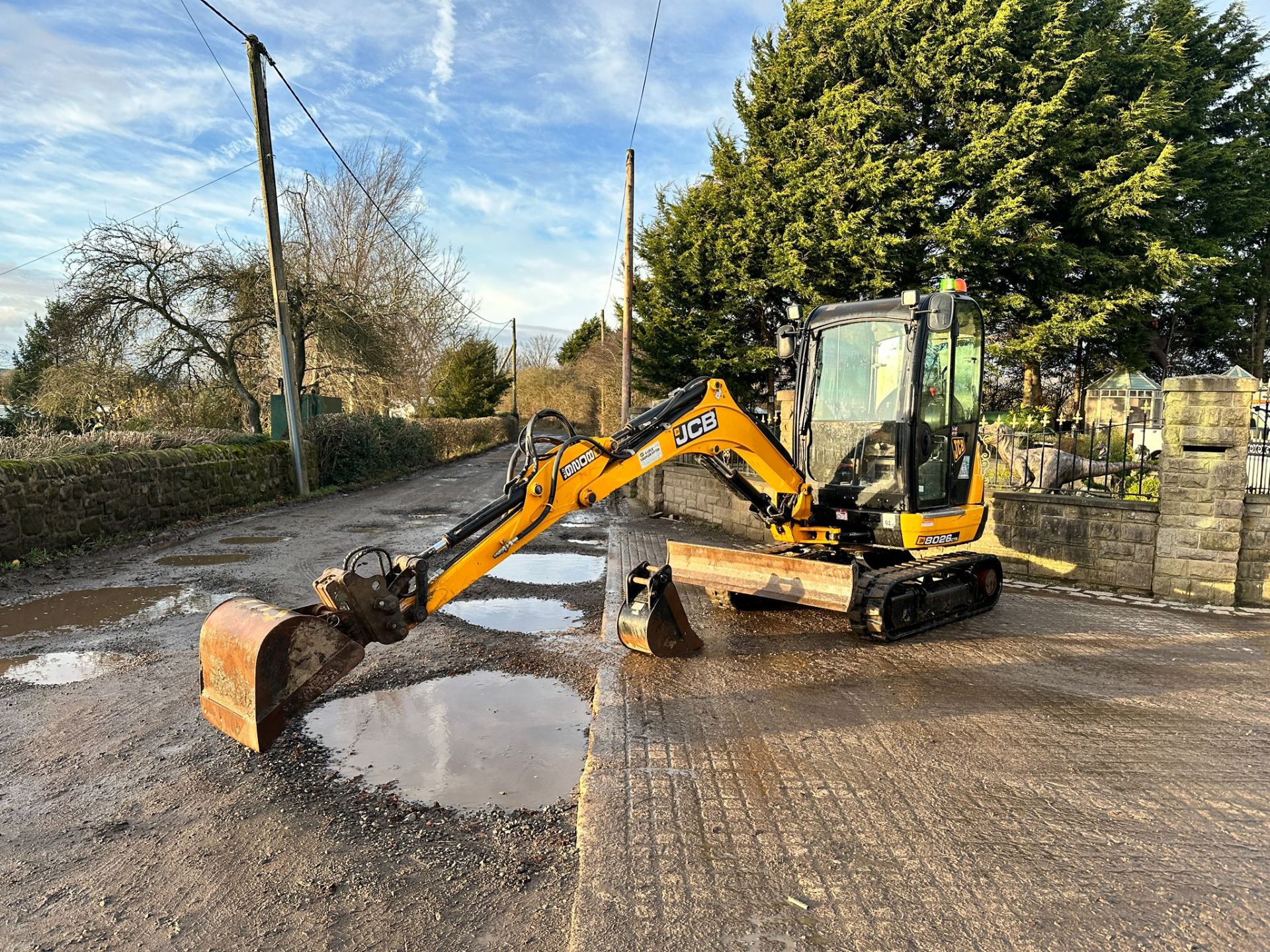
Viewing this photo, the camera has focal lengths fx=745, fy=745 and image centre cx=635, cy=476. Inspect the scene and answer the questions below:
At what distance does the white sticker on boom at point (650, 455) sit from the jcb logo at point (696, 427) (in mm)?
223

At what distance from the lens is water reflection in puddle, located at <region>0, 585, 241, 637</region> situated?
21.8 feet

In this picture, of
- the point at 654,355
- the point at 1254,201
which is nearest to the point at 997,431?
the point at 654,355

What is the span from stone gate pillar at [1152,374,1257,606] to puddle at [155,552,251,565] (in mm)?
10647

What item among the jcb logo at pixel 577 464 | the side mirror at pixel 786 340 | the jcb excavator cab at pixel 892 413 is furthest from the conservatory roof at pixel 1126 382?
the jcb logo at pixel 577 464

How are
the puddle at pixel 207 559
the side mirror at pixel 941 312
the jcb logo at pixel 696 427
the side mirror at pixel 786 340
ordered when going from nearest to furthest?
the jcb logo at pixel 696 427
the side mirror at pixel 941 312
the side mirror at pixel 786 340
the puddle at pixel 207 559

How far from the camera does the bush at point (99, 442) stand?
395 inches

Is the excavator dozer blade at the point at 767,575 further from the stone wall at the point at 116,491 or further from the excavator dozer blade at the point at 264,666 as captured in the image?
the stone wall at the point at 116,491

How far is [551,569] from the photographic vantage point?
9219 millimetres

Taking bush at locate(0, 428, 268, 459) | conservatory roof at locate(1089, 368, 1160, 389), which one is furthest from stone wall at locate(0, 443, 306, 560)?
conservatory roof at locate(1089, 368, 1160, 389)

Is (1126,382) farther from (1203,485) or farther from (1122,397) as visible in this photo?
Result: (1203,485)

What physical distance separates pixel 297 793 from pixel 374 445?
56.4ft

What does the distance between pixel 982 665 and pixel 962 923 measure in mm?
3327

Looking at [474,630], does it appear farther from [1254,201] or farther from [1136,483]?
[1254,201]

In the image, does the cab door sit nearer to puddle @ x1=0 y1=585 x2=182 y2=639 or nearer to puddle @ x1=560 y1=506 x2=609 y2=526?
puddle @ x1=560 y1=506 x2=609 y2=526
